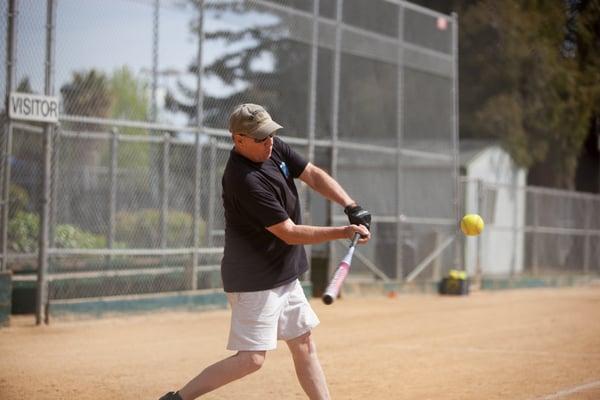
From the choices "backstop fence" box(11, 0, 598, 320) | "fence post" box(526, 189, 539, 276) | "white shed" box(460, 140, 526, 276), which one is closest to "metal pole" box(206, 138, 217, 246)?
"backstop fence" box(11, 0, 598, 320)

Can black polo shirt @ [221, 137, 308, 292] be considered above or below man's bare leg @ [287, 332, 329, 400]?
above

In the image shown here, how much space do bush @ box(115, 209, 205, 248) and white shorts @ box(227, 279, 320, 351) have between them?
9.31 metres

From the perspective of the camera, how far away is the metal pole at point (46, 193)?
12.1 m

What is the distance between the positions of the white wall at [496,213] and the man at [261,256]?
52.3ft

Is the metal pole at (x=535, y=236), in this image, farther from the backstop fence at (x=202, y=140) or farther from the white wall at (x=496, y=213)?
the backstop fence at (x=202, y=140)

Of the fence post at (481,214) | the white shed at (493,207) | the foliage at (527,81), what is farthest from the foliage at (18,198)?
the foliage at (527,81)

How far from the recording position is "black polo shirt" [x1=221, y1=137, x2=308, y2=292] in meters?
5.64

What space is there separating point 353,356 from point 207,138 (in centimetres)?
595

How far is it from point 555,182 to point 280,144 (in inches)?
1020

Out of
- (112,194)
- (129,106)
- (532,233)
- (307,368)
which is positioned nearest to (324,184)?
(307,368)

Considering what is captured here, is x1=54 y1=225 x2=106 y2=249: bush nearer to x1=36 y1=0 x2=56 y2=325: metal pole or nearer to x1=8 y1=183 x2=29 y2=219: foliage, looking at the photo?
x1=8 y1=183 x2=29 y2=219: foliage

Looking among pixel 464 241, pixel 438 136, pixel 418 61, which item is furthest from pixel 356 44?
pixel 464 241

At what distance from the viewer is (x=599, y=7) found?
28.8m

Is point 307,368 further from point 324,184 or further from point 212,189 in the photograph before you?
point 212,189
